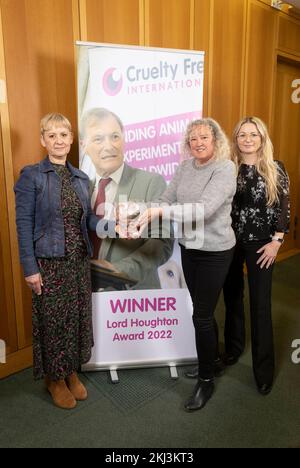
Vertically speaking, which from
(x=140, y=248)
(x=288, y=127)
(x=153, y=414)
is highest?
(x=288, y=127)

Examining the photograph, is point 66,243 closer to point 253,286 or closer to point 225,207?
point 225,207

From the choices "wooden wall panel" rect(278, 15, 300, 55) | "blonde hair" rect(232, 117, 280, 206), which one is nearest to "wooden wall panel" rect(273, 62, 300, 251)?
"wooden wall panel" rect(278, 15, 300, 55)

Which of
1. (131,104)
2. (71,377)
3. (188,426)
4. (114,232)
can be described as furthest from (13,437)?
(131,104)

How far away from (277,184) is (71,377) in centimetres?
159

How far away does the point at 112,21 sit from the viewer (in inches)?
96.7

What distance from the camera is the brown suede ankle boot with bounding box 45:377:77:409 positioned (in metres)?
2.00

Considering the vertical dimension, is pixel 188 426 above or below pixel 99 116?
below

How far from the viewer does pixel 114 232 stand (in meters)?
2.06

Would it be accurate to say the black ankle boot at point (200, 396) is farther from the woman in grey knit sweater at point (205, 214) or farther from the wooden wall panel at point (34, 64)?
the wooden wall panel at point (34, 64)

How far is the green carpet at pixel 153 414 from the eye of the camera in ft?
5.78

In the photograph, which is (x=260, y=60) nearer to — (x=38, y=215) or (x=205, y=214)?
(x=205, y=214)

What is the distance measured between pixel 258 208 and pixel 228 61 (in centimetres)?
208

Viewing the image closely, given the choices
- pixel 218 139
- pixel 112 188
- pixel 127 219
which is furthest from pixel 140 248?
pixel 218 139

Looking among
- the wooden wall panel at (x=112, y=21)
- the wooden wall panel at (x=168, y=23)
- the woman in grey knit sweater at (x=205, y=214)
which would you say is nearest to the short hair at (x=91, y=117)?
the woman in grey knit sweater at (x=205, y=214)
